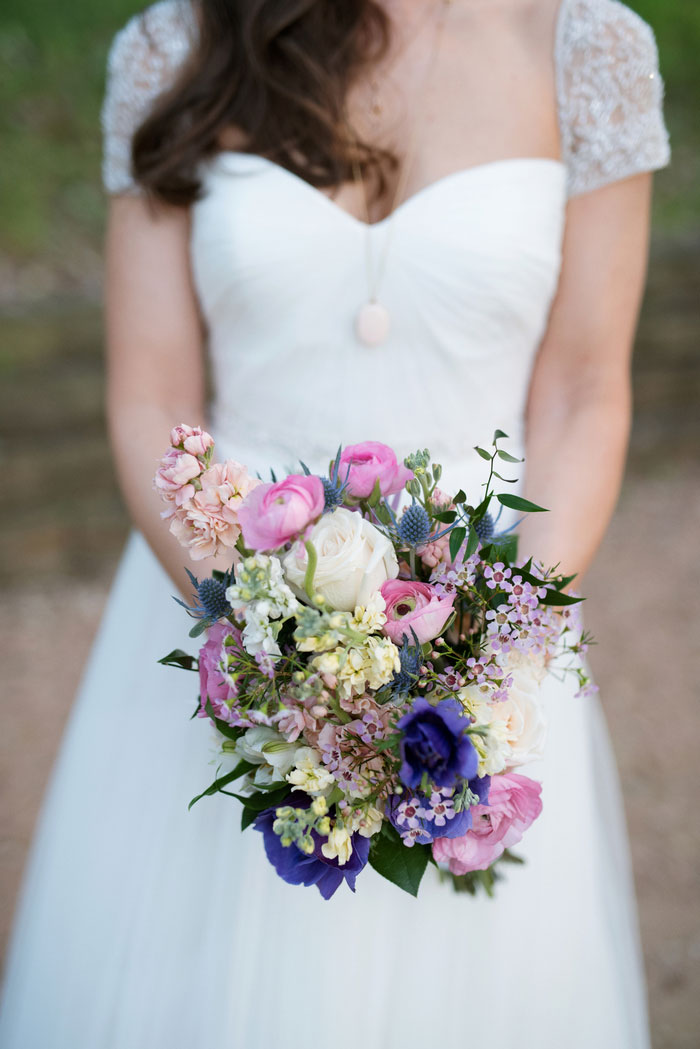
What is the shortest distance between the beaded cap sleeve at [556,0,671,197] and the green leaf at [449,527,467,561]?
0.93 metres

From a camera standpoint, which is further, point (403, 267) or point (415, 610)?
point (403, 267)

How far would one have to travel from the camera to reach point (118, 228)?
1.65 meters

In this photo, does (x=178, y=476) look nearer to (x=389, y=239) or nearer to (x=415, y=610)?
(x=415, y=610)

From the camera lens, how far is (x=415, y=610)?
0.88 metres

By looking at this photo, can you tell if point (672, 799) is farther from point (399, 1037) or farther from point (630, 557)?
point (399, 1037)

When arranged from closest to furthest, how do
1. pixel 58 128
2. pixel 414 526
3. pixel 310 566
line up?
pixel 310 566
pixel 414 526
pixel 58 128

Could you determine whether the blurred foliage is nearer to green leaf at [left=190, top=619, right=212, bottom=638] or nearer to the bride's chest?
the bride's chest

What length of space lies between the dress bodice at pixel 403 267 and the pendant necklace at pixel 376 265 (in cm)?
1

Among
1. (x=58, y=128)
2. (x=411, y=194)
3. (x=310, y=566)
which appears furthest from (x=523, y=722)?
(x=58, y=128)

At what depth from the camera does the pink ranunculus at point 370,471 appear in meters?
0.93

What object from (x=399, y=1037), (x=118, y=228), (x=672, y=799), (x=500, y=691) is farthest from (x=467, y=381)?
(x=672, y=799)

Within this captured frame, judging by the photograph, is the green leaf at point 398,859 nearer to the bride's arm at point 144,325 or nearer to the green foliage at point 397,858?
the green foliage at point 397,858

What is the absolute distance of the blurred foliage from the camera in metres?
4.03

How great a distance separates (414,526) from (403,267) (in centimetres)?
77
